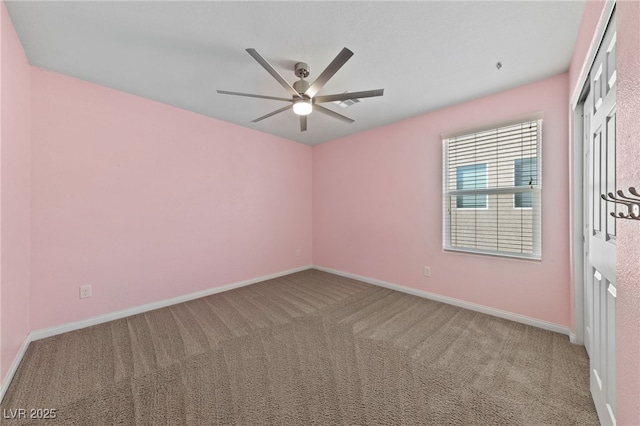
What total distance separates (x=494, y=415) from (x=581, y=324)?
4.67 ft

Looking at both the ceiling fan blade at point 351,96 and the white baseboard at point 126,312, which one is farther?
the white baseboard at point 126,312

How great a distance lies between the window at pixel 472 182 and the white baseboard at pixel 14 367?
171 inches

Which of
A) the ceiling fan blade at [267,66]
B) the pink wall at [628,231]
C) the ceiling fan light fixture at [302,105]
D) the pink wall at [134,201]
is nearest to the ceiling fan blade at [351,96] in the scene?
the ceiling fan light fixture at [302,105]

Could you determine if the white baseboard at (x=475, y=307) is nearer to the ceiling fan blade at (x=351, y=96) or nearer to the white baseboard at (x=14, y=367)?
the ceiling fan blade at (x=351, y=96)

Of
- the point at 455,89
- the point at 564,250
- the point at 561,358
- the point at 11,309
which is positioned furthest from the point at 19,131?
the point at 564,250

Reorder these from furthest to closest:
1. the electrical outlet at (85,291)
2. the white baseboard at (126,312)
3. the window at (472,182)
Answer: the window at (472,182) → the electrical outlet at (85,291) → the white baseboard at (126,312)

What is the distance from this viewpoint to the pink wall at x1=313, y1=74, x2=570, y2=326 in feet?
7.88

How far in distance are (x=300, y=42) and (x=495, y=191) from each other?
2591mm

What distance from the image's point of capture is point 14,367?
5.94ft

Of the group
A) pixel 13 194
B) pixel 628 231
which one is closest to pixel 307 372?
pixel 628 231

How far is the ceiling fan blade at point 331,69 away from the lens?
1.60 metres

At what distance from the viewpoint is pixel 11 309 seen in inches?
71.6

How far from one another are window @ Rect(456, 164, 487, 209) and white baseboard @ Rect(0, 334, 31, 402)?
4.35m

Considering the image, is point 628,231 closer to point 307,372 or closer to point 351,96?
point 351,96
